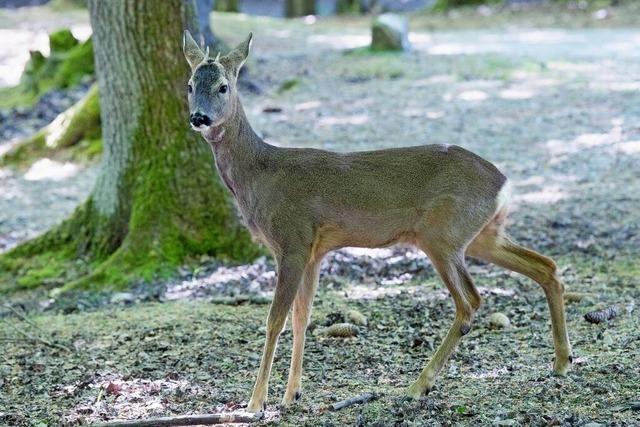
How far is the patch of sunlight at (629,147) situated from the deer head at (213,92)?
6.51 meters

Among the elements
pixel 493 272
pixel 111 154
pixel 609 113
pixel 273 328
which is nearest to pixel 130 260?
pixel 111 154

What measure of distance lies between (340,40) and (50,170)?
335 inches

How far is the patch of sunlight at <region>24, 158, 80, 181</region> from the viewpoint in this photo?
11.8 m

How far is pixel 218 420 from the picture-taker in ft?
15.9

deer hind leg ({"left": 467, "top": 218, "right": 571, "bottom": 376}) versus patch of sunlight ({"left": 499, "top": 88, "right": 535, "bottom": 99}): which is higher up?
deer hind leg ({"left": 467, "top": 218, "right": 571, "bottom": 376})

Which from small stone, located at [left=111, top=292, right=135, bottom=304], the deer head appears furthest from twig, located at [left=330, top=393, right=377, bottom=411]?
small stone, located at [left=111, top=292, right=135, bottom=304]

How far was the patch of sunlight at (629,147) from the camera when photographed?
11.0 m

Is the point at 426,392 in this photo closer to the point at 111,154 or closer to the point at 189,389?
the point at 189,389

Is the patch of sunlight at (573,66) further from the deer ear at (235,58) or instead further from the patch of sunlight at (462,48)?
the deer ear at (235,58)

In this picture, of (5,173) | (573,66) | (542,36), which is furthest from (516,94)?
(5,173)

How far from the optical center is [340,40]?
63.8 feet

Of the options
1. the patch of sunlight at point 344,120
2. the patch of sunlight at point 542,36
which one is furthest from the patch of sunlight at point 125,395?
the patch of sunlight at point 542,36

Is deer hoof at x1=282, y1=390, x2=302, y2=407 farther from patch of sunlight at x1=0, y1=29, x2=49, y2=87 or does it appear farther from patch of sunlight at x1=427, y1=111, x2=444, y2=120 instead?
patch of sunlight at x1=0, y1=29, x2=49, y2=87

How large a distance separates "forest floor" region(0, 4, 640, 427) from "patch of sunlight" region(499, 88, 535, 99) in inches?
2.4
